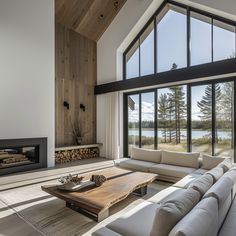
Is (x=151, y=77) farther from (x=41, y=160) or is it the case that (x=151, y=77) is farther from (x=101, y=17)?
(x=41, y=160)

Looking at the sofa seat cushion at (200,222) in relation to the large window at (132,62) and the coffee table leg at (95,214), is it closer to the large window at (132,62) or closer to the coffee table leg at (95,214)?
the coffee table leg at (95,214)

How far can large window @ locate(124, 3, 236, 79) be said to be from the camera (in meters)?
4.84

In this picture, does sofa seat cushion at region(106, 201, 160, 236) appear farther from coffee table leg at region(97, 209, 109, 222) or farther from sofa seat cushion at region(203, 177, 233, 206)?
coffee table leg at region(97, 209, 109, 222)

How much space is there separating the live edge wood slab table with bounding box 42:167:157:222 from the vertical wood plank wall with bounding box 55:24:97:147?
3.01 m

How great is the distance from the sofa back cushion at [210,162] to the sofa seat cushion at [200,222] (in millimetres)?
2822

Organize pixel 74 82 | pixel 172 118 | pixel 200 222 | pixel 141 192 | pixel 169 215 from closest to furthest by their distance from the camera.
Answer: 1. pixel 200 222
2. pixel 169 215
3. pixel 141 192
4. pixel 172 118
5. pixel 74 82

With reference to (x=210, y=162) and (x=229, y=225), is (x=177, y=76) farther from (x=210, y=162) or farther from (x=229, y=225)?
(x=229, y=225)

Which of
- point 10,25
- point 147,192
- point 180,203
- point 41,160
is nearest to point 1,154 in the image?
point 41,160

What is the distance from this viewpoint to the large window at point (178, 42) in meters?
4.84

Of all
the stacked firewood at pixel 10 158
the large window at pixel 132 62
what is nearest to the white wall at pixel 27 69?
the stacked firewood at pixel 10 158

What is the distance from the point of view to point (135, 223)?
198 centimetres

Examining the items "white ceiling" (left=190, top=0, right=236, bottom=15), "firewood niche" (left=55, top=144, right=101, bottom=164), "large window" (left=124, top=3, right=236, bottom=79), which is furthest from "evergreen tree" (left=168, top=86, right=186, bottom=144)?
"firewood niche" (left=55, top=144, right=101, bottom=164)

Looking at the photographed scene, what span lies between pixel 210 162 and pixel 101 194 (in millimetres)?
2646

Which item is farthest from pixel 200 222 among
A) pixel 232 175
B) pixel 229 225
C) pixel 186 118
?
pixel 186 118
